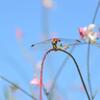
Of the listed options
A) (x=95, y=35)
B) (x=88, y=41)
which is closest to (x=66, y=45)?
(x=88, y=41)

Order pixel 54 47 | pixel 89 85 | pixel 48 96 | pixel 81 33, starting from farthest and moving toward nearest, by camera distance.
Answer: pixel 81 33 < pixel 89 85 < pixel 48 96 < pixel 54 47

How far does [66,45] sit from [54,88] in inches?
6.8

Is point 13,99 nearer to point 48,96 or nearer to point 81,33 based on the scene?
point 48,96

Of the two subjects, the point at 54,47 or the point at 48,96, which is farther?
the point at 48,96

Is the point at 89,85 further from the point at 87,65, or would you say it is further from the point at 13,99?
the point at 13,99

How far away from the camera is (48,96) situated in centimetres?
136

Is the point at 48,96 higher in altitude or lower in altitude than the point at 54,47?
lower

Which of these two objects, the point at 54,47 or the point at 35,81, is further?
the point at 35,81

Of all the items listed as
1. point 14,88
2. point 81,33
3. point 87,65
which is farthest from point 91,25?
point 14,88

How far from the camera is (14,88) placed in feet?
5.21

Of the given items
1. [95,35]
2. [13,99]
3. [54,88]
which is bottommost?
[13,99]

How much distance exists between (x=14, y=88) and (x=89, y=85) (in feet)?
1.12

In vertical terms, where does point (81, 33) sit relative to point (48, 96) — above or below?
above

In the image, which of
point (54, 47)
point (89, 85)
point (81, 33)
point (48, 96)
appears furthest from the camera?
point (81, 33)
